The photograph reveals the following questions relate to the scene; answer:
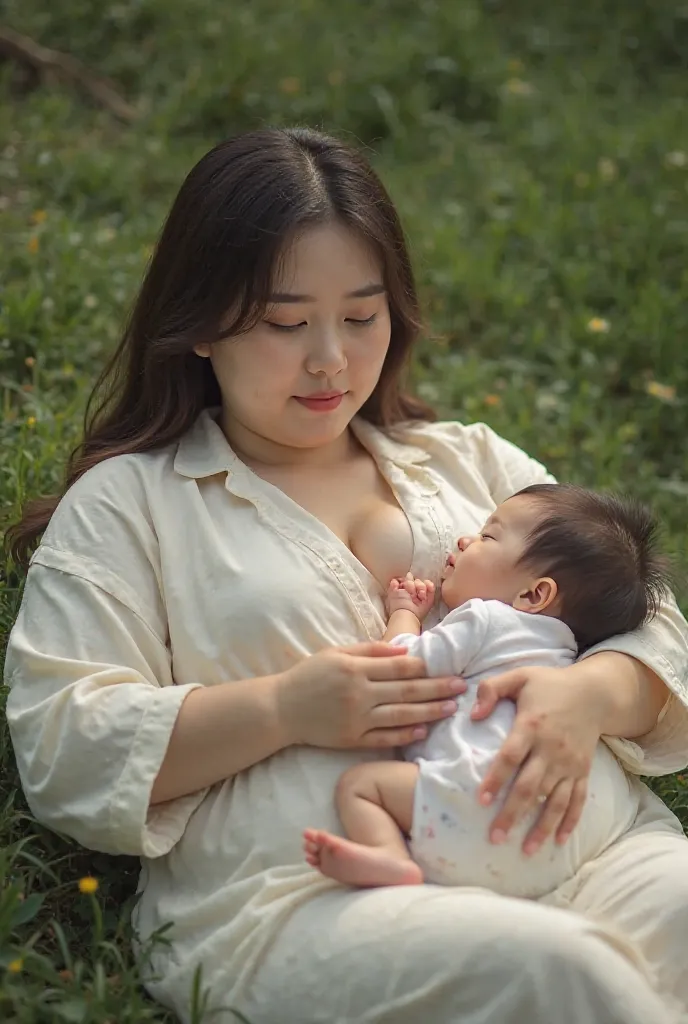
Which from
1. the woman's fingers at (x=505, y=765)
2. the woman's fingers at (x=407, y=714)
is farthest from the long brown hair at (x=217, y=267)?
the woman's fingers at (x=505, y=765)

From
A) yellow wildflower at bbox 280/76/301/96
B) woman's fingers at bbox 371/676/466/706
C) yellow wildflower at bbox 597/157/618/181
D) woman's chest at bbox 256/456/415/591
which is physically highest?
yellow wildflower at bbox 280/76/301/96

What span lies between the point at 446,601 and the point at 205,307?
728mm

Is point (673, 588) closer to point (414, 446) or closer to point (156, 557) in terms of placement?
point (414, 446)

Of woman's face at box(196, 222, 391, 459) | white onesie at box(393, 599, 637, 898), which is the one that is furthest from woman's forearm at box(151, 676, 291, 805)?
woman's face at box(196, 222, 391, 459)

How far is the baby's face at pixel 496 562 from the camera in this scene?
2449 millimetres

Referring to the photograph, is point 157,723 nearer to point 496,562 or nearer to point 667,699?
point 496,562

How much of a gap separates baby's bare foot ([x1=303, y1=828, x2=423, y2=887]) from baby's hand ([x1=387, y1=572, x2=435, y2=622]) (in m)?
0.54

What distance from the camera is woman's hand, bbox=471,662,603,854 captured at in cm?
214

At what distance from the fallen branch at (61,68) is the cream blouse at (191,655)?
345 centimetres

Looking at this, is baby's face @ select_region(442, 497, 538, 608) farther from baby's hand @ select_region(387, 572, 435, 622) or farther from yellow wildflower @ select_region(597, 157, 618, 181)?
yellow wildflower @ select_region(597, 157, 618, 181)

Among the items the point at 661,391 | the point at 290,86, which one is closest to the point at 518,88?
the point at 290,86

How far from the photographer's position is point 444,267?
493 centimetres

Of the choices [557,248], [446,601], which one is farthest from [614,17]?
[446,601]

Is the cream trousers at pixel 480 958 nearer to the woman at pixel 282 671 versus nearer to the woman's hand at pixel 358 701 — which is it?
the woman at pixel 282 671
